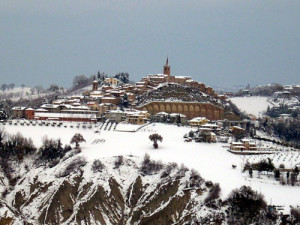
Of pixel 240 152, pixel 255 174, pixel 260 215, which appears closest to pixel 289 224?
pixel 260 215

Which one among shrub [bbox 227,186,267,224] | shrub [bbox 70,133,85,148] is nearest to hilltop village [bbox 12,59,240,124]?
shrub [bbox 70,133,85,148]

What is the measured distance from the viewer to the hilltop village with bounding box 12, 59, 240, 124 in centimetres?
5366

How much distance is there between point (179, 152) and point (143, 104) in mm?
19082

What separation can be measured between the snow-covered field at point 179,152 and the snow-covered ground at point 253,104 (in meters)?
28.8

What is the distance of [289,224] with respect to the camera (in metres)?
29.6

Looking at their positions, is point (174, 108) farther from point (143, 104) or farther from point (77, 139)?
point (77, 139)

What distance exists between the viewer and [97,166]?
37312 mm

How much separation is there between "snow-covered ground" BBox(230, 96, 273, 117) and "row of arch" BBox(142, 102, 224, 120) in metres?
15.1

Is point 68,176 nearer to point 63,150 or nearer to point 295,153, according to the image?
point 63,150

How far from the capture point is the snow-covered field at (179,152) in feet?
111

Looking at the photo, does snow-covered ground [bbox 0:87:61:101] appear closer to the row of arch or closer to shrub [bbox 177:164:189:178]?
the row of arch

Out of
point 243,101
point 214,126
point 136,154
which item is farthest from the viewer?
point 243,101

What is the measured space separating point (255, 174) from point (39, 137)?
58.6ft

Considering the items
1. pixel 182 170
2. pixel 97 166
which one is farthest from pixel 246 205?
pixel 97 166
